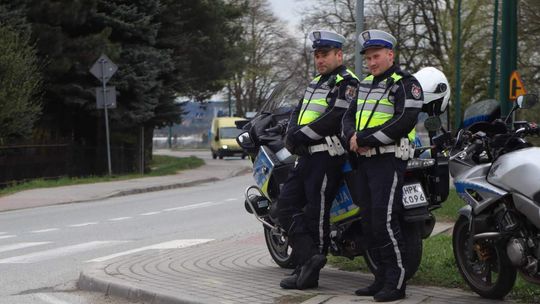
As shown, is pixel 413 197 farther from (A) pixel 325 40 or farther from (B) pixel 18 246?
(B) pixel 18 246

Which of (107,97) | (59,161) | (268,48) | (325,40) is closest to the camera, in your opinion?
(325,40)

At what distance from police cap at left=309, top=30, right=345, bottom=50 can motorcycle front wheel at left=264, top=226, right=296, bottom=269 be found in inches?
78.5

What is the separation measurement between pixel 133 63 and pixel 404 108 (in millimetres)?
21924

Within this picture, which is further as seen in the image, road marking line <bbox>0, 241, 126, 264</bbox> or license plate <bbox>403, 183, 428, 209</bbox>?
road marking line <bbox>0, 241, 126, 264</bbox>

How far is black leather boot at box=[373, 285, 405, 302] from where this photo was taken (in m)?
6.47

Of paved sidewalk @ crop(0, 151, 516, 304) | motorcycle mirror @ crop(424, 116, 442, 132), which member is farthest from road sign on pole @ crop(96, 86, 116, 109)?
motorcycle mirror @ crop(424, 116, 442, 132)

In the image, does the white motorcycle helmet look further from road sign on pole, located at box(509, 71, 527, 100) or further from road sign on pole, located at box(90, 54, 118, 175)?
road sign on pole, located at box(90, 54, 118, 175)

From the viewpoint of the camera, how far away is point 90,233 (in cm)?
1323

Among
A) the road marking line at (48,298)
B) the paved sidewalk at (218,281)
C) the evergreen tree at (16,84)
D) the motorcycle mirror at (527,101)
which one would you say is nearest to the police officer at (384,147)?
the paved sidewalk at (218,281)

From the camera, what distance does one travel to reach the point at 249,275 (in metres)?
8.16

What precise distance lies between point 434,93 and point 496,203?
4.01 feet

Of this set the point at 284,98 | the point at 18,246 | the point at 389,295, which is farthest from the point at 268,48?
the point at 389,295

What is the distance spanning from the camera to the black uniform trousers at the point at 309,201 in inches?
286

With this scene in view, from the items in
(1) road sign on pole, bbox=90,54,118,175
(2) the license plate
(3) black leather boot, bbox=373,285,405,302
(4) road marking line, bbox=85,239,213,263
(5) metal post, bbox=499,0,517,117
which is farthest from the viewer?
(1) road sign on pole, bbox=90,54,118,175
